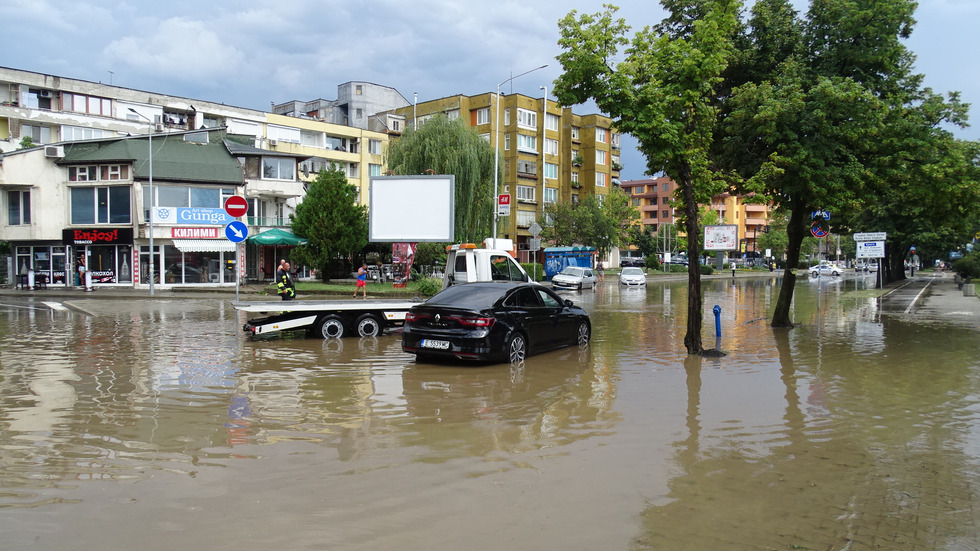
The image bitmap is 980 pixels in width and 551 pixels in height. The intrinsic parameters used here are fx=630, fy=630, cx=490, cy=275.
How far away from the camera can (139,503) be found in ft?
15.2

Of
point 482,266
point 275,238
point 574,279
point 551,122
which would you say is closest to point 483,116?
point 551,122

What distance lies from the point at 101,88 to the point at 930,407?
5518cm

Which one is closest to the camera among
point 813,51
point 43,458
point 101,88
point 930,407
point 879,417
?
point 43,458

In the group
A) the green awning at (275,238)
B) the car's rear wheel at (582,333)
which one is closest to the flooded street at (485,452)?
the car's rear wheel at (582,333)

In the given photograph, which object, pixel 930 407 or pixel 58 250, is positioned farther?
pixel 58 250

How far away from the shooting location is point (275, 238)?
126 feet

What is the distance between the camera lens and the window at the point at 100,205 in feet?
119

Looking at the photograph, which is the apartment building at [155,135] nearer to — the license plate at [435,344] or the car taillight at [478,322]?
the license plate at [435,344]

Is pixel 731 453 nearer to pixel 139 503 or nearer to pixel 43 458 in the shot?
pixel 139 503

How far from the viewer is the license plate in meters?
10.6

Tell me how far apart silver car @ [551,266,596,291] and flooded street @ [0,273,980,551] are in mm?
25867

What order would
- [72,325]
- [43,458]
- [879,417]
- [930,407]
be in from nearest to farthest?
1. [43,458]
2. [879,417]
3. [930,407]
4. [72,325]

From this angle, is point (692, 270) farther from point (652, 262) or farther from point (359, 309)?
point (652, 262)

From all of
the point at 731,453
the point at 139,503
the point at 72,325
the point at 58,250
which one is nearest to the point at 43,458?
the point at 139,503
